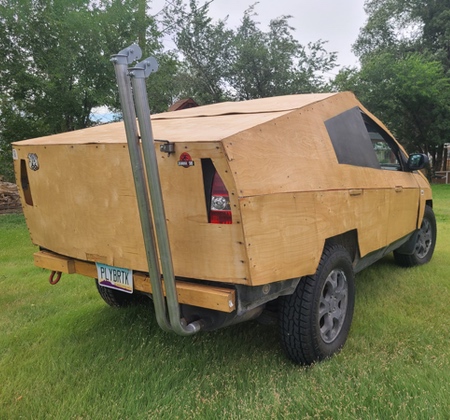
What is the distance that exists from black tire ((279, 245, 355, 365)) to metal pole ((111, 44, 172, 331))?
0.86 meters

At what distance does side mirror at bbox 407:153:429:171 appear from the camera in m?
4.03

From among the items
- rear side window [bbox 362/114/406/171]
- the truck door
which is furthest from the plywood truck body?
rear side window [bbox 362/114/406/171]

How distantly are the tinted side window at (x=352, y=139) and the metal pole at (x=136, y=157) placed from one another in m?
1.50

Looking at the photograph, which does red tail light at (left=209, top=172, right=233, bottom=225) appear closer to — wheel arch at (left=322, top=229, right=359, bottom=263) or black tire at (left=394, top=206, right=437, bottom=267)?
A: wheel arch at (left=322, top=229, right=359, bottom=263)

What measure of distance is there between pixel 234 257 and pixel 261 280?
0.19 m

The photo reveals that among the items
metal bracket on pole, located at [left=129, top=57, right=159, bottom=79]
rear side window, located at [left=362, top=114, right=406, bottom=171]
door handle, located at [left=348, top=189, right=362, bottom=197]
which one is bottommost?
door handle, located at [left=348, top=189, right=362, bottom=197]

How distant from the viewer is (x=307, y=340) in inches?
98.3

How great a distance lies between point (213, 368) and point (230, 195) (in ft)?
4.25

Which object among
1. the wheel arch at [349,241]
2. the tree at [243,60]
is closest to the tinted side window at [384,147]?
the wheel arch at [349,241]

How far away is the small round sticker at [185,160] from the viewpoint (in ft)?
6.78

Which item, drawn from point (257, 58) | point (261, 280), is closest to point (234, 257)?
point (261, 280)

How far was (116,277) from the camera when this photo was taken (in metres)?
2.55

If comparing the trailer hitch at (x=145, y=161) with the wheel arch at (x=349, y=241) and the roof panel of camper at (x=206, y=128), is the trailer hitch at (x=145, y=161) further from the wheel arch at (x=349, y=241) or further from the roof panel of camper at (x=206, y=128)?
the wheel arch at (x=349, y=241)

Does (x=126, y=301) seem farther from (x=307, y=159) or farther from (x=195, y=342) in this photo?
(x=307, y=159)
